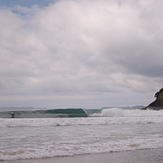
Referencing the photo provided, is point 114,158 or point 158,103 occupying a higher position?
point 158,103

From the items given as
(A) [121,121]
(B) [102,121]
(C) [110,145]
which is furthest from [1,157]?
(A) [121,121]

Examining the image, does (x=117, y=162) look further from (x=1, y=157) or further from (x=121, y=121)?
(x=121, y=121)

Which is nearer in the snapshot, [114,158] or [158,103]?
[114,158]

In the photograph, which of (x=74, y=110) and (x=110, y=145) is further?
(x=74, y=110)

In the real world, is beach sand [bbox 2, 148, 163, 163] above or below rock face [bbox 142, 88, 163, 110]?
below

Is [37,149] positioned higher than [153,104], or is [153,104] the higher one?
[153,104]

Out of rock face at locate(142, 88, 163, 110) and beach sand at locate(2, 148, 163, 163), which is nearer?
beach sand at locate(2, 148, 163, 163)

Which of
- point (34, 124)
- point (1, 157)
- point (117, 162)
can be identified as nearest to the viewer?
point (117, 162)

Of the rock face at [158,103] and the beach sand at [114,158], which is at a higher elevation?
the rock face at [158,103]

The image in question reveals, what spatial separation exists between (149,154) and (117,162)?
177 centimetres

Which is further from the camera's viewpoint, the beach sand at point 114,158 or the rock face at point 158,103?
the rock face at point 158,103

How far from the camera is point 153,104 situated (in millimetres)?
45844

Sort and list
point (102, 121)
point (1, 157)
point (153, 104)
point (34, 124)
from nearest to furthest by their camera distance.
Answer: point (1, 157), point (34, 124), point (102, 121), point (153, 104)

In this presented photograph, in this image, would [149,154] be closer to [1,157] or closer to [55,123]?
[1,157]
